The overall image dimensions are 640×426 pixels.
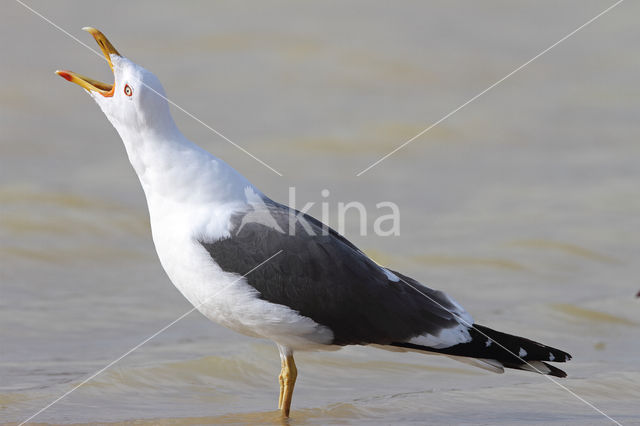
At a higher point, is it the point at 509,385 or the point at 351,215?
the point at 351,215

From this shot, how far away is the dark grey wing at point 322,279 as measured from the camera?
14.3ft

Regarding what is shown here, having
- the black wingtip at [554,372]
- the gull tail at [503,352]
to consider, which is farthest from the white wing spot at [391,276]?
the black wingtip at [554,372]

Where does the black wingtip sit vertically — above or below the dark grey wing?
below

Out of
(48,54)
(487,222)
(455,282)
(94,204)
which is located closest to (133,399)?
(455,282)

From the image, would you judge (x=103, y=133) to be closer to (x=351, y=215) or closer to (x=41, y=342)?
(x=351, y=215)

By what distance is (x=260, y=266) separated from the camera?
436 centimetres

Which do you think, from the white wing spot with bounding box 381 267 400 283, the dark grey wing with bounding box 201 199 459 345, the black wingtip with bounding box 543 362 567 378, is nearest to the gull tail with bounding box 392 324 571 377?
the black wingtip with bounding box 543 362 567 378

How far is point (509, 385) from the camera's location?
5.62m

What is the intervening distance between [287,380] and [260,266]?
69cm

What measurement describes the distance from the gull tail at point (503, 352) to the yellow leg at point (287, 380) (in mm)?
490

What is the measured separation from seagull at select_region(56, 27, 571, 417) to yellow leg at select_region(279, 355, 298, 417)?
90 millimetres

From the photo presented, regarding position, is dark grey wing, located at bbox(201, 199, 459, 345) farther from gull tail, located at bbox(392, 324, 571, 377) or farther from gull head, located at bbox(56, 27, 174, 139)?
gull head, located at bbox(56, 27, 174, 139)

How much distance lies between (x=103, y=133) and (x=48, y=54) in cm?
168

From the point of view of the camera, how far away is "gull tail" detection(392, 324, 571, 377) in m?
4.59
